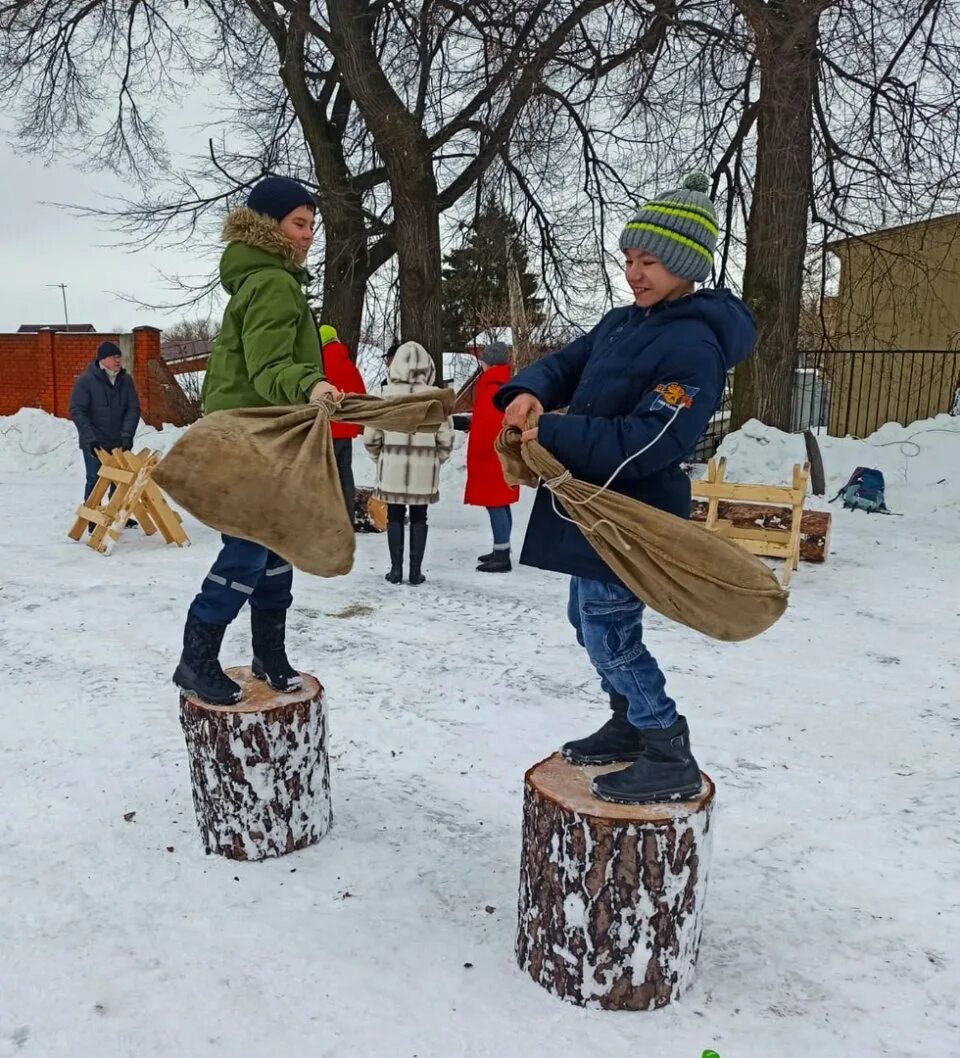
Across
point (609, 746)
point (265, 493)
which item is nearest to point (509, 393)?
point (265, 493)

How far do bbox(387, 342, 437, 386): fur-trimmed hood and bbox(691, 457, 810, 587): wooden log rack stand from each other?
219 centimetres

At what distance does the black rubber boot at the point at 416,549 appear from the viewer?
670cm

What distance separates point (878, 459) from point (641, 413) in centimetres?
928

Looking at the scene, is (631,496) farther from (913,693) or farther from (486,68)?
(486,68)

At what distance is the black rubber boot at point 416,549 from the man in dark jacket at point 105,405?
134 inches

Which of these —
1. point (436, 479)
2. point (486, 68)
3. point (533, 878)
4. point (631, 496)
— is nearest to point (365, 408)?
point (631, 496)

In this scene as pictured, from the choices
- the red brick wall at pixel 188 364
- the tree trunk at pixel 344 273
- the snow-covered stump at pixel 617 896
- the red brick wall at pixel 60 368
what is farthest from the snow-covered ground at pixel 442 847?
the red brick wall at pixel 188 364

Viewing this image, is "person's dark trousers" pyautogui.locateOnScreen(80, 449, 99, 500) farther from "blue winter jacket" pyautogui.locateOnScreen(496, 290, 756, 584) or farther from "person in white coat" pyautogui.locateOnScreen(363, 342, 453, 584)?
"blue winter jacket" pyautogui.locateOnScreen(496, 290, 756, 584)

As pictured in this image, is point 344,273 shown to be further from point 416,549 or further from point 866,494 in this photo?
point 866,494

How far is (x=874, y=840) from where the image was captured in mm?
3234

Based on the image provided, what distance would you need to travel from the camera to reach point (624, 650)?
2514 millimetres

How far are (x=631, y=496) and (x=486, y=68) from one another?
28.6ft

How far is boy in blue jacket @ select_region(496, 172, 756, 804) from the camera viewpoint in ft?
7.52

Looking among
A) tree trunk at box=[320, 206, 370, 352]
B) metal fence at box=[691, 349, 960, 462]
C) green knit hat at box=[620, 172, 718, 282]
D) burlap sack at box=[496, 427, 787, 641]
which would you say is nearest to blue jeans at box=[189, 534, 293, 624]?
burlap sack at box=[496, 427, 787, 641]
